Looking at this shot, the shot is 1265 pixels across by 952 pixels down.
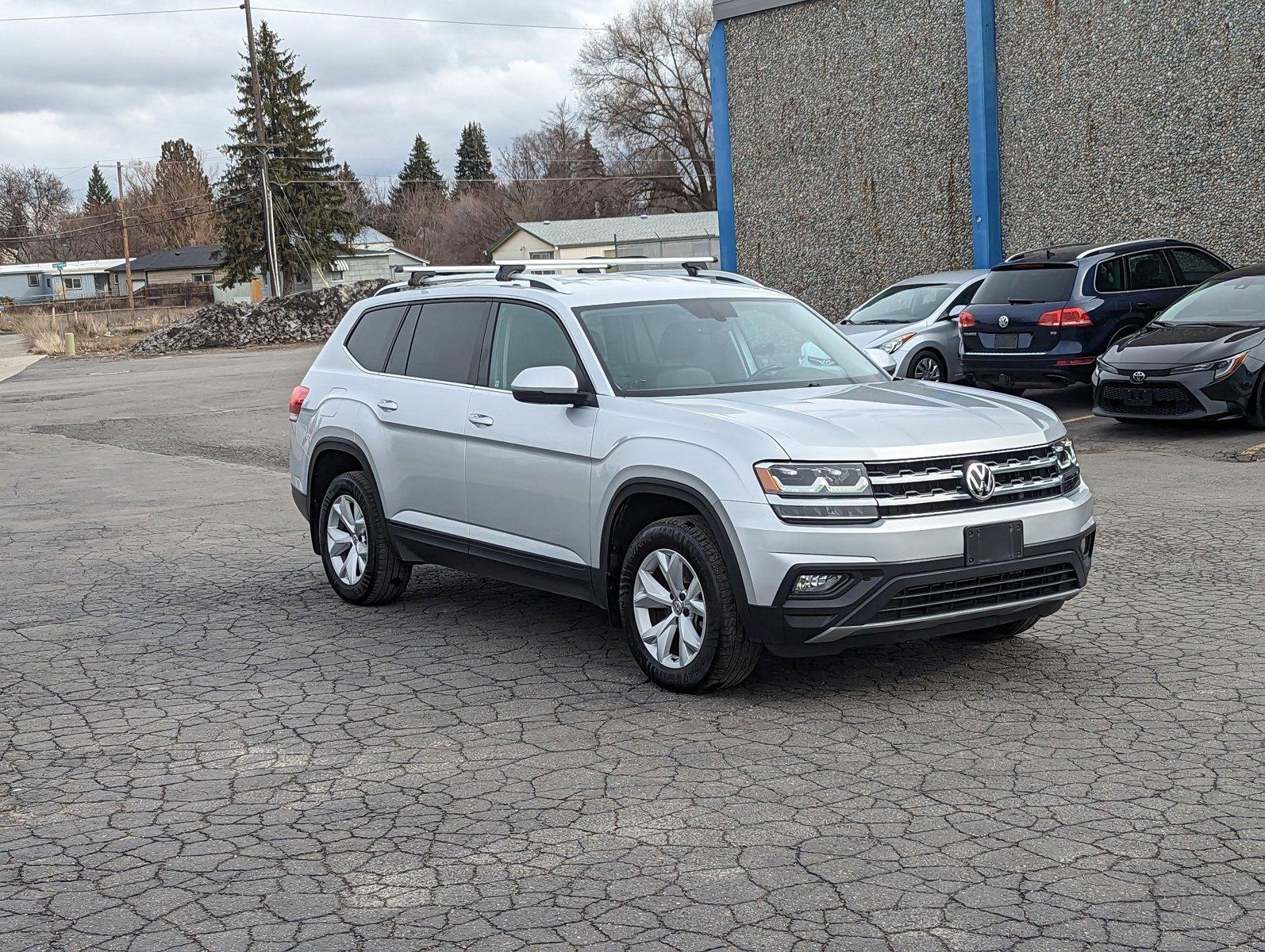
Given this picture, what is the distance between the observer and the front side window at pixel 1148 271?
16.0 metres

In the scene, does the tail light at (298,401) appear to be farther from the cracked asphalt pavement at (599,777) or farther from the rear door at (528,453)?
the rear door at (528,453)

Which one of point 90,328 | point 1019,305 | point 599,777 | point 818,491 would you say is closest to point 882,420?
point 818,491

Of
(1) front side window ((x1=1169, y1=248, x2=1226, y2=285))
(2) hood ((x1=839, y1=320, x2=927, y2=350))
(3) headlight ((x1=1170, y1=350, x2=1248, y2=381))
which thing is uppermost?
(1) front side window ((x1=1169, y1=248, x2=1226, y2=285))

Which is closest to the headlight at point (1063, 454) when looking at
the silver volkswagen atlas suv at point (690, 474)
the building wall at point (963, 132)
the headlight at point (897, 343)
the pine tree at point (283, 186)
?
the silver volkswagen atlas suv at point (690, 474)

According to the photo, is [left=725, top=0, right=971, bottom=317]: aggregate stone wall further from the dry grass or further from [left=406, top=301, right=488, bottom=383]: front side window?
the dry grass

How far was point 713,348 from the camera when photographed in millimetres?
7016

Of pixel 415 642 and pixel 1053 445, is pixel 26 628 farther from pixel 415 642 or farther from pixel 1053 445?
pixel 1053 445

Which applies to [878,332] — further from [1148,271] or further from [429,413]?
[429,413]

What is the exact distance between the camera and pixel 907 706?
232 inches

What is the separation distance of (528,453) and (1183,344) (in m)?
8.86

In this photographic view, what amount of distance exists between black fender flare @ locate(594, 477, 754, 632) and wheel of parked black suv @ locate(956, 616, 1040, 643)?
1.52 m

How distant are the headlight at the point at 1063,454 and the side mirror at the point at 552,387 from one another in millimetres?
2043

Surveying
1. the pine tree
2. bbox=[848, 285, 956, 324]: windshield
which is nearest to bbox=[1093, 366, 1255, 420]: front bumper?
bbox=[848, 285, 956, 324]: windshield

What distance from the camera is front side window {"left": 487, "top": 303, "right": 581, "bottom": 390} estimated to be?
704cm
